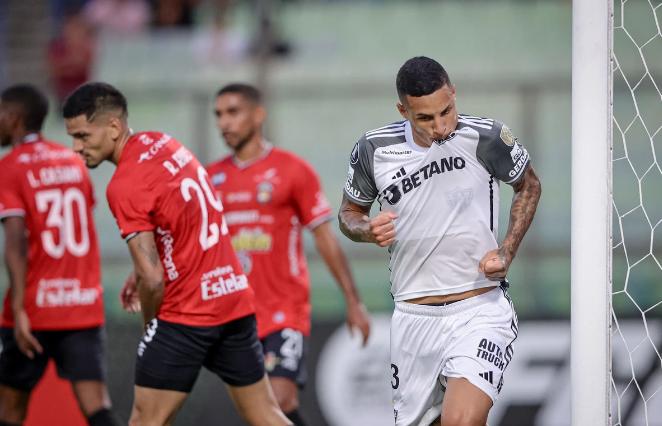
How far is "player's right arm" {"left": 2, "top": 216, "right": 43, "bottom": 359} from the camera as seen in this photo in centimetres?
678

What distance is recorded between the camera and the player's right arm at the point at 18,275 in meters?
6.78

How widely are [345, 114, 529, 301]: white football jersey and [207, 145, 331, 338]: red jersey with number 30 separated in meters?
1.86

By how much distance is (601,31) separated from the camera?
4.85m

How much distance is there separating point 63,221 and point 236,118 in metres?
1.28

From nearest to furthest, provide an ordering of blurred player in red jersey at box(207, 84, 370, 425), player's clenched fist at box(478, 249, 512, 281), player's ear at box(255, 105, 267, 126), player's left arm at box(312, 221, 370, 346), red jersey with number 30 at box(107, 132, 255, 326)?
player's clenched fist at box(478, 249, 512, 281) < red jersey with number 30 at box(107, 132, 255, 326) < blurred player in red jersey at box(207, 84, 370, 425) < player's left arm at box(312, 221, 370, 346) < player's ear at box(255, 105, 267, 126)

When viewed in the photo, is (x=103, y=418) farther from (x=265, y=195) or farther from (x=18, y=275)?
(x=265, y=195)

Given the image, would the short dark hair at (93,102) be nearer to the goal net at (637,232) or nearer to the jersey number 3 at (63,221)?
the jersey number 3 at (63,221)

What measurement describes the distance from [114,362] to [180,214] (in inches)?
145

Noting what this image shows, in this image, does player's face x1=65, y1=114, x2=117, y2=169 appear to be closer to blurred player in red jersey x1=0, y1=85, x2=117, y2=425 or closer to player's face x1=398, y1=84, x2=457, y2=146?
blurred player in red jersey x1=0, y1=85, x2=117, y2=425

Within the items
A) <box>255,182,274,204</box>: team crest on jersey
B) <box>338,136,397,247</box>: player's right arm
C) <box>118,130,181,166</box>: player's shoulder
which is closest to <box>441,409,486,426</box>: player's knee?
<box>338,136,397,247</box>: player's right arm

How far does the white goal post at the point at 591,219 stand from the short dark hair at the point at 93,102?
232 centimetres

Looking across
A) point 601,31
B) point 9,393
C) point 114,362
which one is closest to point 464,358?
point 601,31

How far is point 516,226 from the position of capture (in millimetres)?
4980

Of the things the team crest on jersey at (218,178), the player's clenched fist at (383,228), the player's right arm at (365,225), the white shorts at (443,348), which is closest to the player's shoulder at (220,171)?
the team crest on jersey at (218,178)
